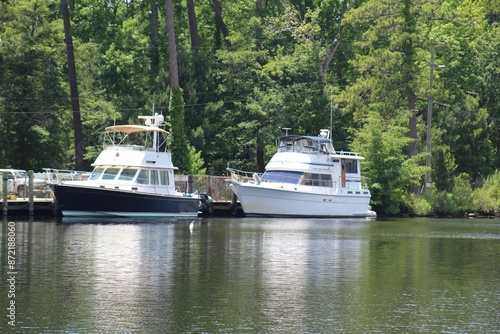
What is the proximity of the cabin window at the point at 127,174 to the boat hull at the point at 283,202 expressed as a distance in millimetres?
6592

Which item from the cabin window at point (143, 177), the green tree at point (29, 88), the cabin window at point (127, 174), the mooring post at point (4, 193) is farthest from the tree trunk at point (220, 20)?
the mooring post at point (4, 193)

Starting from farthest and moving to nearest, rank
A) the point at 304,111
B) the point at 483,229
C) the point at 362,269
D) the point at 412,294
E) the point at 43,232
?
the point at 304,111 → the point at 483,229 → the point at 43,232 → the point at 362,269 → the point at 412,294

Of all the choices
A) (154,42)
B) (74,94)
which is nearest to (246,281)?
(74,94)

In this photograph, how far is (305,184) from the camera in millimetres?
56562

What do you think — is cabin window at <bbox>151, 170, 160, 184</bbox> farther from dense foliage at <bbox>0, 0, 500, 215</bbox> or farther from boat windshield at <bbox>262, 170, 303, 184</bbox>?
dense foliage at <bbox>0, 0, 500, 215</bbox>

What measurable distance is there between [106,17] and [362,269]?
46.4m

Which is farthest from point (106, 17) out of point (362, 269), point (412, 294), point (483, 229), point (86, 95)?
point (412, 294)

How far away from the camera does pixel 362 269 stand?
103ft

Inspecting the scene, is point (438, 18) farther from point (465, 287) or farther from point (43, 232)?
point (465, 287)

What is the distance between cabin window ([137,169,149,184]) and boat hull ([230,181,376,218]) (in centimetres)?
580

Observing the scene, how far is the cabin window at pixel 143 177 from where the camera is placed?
51.1 meters

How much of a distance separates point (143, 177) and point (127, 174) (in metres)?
0.85

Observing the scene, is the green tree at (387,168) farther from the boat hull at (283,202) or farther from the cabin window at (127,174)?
the cabin window at (127,174)

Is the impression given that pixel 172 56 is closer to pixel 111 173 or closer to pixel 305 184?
pixel 305 184
